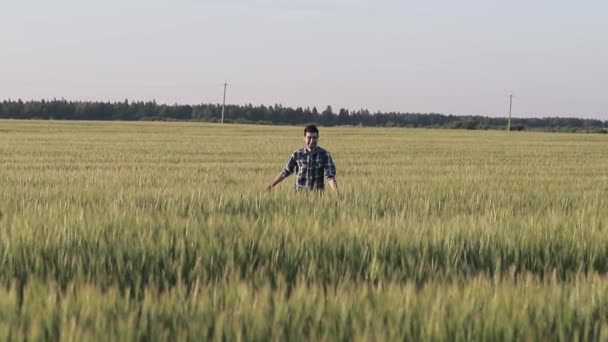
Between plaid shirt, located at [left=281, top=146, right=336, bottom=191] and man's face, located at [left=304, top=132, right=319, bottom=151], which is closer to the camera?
man's face, located at [left=304, top=132, right=319, bottom=151]

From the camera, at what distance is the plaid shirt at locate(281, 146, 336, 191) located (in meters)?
9.48

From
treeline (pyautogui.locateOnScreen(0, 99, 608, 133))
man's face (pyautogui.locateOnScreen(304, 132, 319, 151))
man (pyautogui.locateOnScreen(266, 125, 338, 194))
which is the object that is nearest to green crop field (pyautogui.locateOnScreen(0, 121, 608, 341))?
man (pyautogui.locateOnScreen(266, 125, 338, 194))

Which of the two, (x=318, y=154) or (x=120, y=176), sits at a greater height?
(x=318, y=154)

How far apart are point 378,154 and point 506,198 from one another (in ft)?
72.4

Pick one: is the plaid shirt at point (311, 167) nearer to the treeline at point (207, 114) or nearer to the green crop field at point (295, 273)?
the green crop field at point (295, 273)

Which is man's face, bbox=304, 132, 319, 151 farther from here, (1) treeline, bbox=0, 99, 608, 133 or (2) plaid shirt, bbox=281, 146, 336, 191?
(1) treeline, bbox=0, 99, 608, 133

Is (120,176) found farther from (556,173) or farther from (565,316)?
(565,316)

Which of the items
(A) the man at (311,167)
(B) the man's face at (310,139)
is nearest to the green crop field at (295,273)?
(A) the man at (311,167)

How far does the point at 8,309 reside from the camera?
2.71 m

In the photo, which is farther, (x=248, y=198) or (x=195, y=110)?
(x=195, y=110)

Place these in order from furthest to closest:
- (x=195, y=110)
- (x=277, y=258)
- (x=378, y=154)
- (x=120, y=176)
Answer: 1. (x=195, y=110)
2. (x=378, y=154)
3. (x=120, y=176)
4. (x=277, y=258)

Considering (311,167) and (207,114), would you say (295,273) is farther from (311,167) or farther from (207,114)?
(207,114)

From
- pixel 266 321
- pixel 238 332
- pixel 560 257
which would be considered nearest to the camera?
pixel 238 332

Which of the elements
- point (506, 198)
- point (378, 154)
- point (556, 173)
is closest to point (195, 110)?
point (378, 154)
